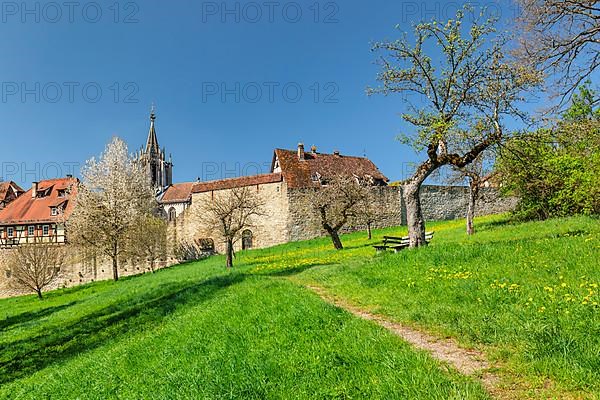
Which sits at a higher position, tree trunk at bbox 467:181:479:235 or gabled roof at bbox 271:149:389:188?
gabled roof at bbox 271:149:389:188

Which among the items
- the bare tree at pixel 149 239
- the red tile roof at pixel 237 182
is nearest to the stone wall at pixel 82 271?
the bare tree at pixel 149 239

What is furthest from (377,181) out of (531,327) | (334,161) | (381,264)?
(531,327)

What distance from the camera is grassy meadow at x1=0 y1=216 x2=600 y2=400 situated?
4.50 metres

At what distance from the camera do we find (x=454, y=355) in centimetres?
511

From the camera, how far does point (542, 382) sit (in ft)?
13.4

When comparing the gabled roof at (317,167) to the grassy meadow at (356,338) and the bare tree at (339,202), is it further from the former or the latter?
the grassy meadow at (356,338)

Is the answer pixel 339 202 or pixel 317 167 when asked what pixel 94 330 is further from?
pixel 317 167

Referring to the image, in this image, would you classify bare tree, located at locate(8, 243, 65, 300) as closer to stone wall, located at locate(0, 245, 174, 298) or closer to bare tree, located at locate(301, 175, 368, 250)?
stone wall, located at locate(0, 245, 174, 298)

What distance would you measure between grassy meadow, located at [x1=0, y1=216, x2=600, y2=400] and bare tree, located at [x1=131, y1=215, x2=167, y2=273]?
22970 mm

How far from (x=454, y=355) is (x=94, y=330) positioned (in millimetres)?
10949

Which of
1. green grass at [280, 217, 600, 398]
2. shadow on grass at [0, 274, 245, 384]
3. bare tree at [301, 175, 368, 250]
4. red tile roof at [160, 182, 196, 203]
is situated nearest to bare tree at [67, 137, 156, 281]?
bare tree at [301, 175, 368, 250]

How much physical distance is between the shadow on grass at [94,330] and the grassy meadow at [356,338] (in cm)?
7

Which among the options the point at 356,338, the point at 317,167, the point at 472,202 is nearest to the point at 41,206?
the point at 317,167

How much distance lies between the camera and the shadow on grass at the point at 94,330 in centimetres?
1059
